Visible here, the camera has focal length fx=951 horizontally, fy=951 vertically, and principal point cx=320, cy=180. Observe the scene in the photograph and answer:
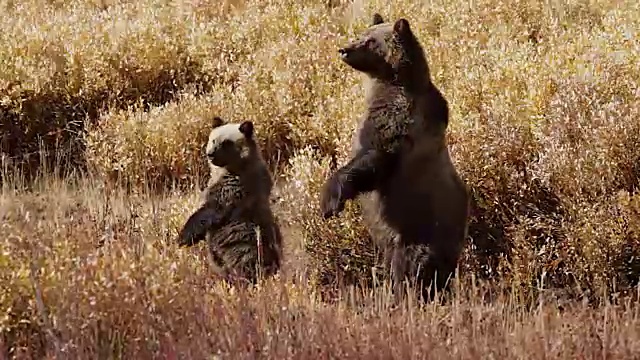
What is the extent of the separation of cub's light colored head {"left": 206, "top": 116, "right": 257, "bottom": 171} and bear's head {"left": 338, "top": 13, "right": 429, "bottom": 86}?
104 cm

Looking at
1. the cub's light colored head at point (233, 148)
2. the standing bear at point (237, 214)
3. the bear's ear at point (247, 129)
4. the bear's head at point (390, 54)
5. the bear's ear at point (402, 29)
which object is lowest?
the standing bear at point (237, 214)

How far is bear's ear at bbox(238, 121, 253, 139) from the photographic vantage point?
6.80 m

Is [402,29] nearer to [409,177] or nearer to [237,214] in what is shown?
[409,177]

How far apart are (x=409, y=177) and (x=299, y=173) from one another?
5.92 ft

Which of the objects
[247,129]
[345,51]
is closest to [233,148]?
[247,129]

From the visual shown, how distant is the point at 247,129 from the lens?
6.82 meters

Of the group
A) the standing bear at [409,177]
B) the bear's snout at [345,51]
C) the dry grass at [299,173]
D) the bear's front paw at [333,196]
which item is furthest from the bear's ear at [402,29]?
the dry grass at [299,173]

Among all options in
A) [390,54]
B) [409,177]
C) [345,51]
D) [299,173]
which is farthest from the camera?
[299,173]

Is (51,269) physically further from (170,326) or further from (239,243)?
(239,243)

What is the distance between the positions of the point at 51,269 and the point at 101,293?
0.27 meters

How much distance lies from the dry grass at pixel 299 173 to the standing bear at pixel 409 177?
370 millimetres

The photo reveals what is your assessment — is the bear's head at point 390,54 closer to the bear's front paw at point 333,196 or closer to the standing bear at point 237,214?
the bear's front paw at point 333,196

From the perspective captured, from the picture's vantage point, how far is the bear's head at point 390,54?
234 inches

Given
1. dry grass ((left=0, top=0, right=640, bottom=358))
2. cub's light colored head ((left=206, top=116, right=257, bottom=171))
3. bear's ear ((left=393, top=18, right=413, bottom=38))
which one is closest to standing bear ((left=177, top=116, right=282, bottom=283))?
cub's light colored head ((left=206, top=116, right=257, bottom=171))
